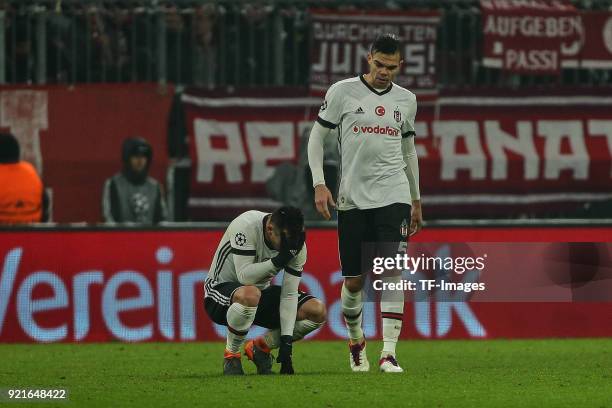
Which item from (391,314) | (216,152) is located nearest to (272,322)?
(391,314)

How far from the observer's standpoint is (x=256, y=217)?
11.6m

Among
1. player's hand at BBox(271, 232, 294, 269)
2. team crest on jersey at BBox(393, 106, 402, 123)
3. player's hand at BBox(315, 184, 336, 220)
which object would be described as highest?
team crest on jersey at BBox(393, 106, 402, 123)

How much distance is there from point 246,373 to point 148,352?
261 cm

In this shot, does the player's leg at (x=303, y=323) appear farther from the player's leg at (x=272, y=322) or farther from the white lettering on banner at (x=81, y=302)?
the white lettering on banner at (x=81, y=302)

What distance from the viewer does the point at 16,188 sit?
1645cm

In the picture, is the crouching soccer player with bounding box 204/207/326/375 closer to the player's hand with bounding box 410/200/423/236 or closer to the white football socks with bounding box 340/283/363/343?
the white football socks with bounding box 340/283/363/343

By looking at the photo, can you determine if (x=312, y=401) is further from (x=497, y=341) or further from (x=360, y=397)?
(x=497, y=341)

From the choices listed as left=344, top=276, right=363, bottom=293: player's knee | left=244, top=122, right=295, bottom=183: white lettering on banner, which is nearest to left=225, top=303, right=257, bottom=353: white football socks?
left=344, top=276, right=363, bottom=293: player's knee

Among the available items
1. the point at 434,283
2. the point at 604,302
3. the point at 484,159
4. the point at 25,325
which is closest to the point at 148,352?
the point at 25,325

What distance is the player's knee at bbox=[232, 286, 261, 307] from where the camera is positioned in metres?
11.4

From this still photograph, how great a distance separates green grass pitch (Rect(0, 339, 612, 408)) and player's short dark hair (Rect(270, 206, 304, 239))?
0.98m

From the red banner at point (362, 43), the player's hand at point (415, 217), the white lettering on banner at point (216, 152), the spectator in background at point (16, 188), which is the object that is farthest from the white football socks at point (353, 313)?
the red banner at point (362, 43)

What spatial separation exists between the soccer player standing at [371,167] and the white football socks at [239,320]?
72 cm

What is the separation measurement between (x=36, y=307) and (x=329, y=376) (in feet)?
16.5
